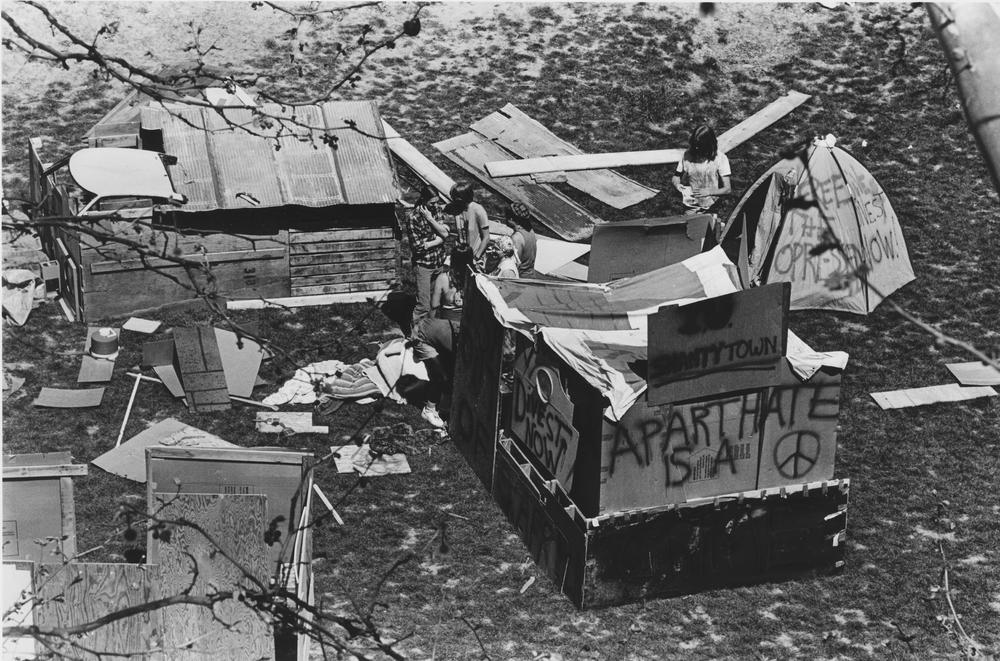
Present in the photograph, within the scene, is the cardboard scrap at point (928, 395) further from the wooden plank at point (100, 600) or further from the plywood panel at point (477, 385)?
the wooden plank at point (100, 600)

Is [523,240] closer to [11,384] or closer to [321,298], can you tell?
[321,298]

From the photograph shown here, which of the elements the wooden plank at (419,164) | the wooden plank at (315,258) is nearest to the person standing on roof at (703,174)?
the wooden plank at (419,164)

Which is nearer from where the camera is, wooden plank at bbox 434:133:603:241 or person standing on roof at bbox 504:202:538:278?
person standing on roof at bbox 504:202:538:278

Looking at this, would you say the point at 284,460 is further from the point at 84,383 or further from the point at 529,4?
the point at 529,4

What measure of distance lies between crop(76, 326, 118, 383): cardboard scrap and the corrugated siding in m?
2.85

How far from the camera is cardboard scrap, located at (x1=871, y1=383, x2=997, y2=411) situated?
11.5 m

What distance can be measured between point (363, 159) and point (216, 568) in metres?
6.15

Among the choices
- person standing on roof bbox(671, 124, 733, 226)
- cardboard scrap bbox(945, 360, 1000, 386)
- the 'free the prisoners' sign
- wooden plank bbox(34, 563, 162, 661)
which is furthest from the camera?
person standing on roof bbox(671, 124, 733, 226)

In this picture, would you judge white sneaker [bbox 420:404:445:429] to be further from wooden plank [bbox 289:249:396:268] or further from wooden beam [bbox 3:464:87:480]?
wooden beam [bbox 3:464:87:480]

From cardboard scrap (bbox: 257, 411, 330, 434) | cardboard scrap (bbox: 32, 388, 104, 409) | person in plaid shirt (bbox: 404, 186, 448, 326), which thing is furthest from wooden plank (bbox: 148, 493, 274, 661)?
person in plaid shirt (bbox: 404, 186, 448, 326)

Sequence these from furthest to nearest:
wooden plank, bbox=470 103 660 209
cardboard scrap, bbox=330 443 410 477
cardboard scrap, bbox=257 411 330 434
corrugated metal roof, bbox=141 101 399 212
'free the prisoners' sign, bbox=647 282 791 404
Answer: wooden plank, bbox=470 103 660 209, corrugated metal roof, bbox=141 101 399 212, cardboard scrap, bbox=257 411 330 434, cardboard scrap, bbox=330 443 410 477, 'free the prisoners' sign, bbox=647 282 791 404

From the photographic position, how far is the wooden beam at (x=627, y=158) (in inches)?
603

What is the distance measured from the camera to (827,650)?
28.0 ft

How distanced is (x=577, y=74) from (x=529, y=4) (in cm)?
167
